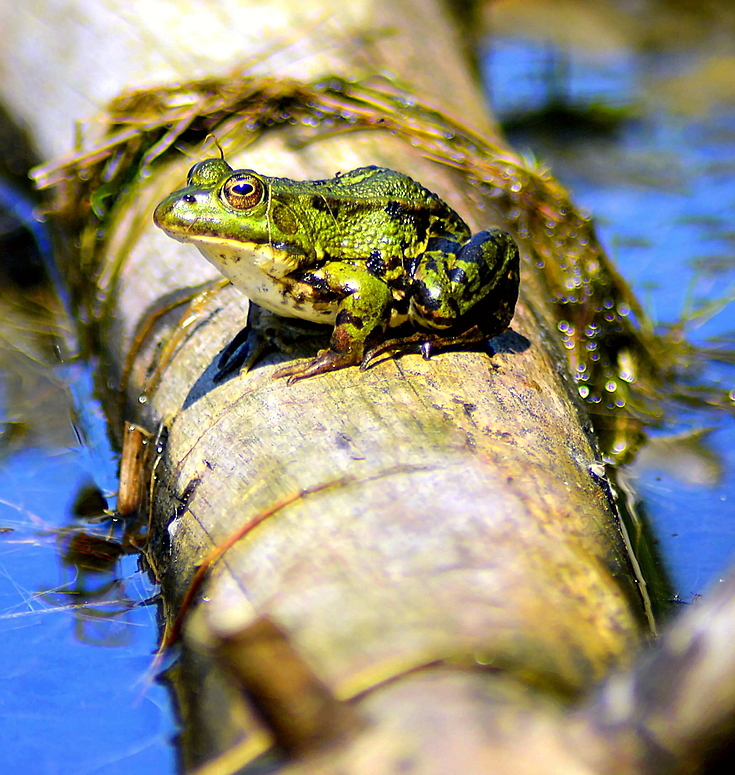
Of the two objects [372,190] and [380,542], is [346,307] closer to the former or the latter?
[372,190]

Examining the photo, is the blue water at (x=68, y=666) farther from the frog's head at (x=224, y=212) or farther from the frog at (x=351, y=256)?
the frog's head at (x=224, y=212)

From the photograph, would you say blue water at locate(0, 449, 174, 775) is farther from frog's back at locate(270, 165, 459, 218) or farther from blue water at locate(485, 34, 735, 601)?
blue water at locate(485, 34, 735, 601)

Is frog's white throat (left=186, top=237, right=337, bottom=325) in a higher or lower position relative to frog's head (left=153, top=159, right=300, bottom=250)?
lower


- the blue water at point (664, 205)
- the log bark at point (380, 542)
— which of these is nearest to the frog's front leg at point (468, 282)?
the log bark at point (380, 542)

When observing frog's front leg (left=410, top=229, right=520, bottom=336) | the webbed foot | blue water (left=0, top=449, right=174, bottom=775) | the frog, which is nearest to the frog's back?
the frog

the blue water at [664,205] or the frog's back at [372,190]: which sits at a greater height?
the frog's back at [372,190]

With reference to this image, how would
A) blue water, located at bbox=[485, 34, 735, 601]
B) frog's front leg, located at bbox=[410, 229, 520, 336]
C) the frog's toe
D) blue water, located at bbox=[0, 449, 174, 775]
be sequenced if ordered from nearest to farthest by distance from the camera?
blue water, located at bbox=[0, 449, 174, 775] → the frog's toe → frog's front leg, located at bbox=[410, 229, 520, 336] → blue water, located at bbox=[485, 34, 735, 601]

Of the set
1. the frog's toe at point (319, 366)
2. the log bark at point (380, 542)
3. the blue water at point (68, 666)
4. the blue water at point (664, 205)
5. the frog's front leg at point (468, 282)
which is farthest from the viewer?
the blue water at point (664, 205)
